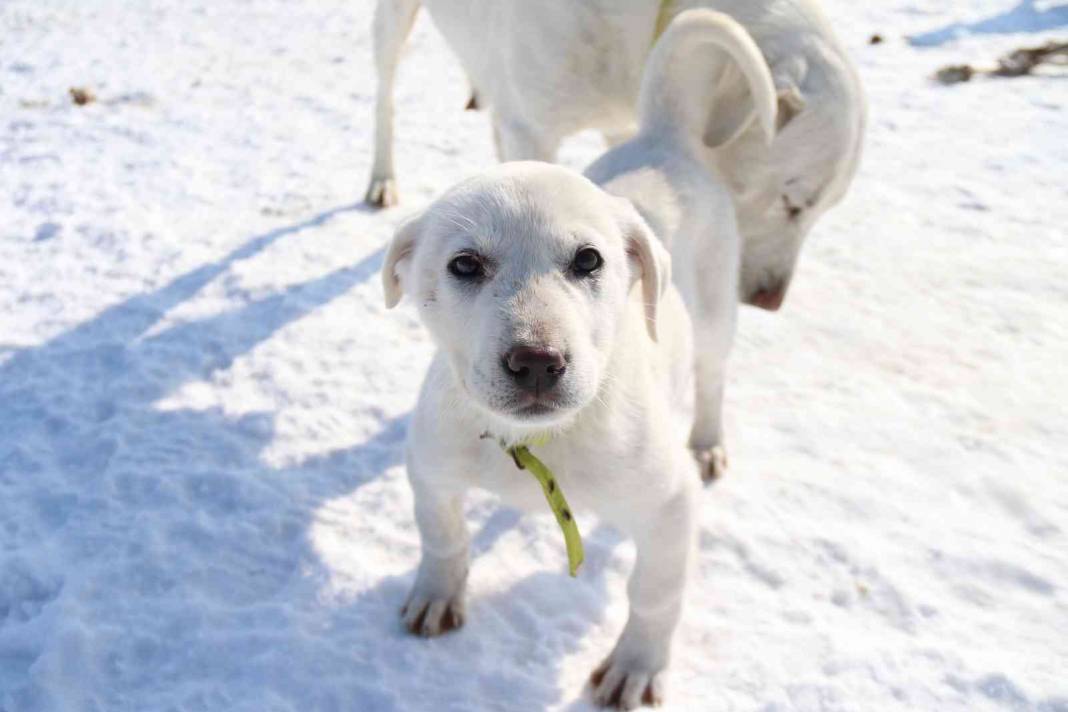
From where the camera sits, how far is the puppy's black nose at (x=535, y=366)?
197cm

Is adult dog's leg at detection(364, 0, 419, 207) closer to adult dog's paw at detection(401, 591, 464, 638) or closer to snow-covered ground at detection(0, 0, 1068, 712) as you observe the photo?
snow-covered ground at detection(0, 0, 1068, 712)

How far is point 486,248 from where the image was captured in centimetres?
216

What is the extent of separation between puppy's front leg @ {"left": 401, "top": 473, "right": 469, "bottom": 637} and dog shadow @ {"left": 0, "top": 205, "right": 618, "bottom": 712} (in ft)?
0.19

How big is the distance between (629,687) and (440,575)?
25.7 inches

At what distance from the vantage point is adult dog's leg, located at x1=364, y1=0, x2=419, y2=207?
18.3 ft

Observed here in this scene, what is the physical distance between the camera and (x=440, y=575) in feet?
9.07

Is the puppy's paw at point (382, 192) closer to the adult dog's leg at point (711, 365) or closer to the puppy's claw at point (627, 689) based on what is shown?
the adult dog's leg at point (711, 365)

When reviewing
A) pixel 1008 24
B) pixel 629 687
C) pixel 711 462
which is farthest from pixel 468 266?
pixel 1008 24

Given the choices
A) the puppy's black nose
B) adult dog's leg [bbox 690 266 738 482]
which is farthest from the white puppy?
adult dog's leg [bbox 690 266 738 482]

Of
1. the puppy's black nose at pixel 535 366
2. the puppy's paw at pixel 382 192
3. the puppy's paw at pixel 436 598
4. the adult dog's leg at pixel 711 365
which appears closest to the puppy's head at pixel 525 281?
the puppy's black nose at pixel 535 366

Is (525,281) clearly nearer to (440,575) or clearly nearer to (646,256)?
(646,256)

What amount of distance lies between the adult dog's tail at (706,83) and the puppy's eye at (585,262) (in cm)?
112

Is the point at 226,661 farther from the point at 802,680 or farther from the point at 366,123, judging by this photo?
the point at 366,123

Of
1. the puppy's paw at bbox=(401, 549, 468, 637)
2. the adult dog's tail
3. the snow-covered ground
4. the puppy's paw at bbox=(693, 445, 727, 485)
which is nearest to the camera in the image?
the snow-covered ground
